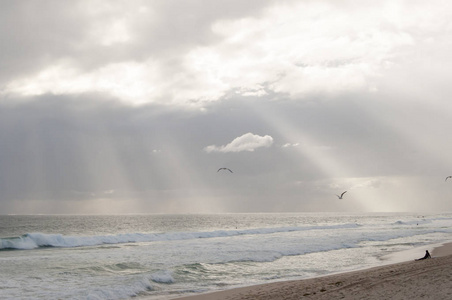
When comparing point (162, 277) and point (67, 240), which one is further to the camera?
point (67, 240)

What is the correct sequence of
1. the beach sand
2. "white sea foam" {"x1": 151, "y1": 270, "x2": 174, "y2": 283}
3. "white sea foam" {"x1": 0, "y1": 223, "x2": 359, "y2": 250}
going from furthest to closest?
"white sea foam" {"x1": 0, "y1": 223, "x2": 359, "y2": 250} < "white sea foam" {"x1": 151, "y1": 270, "x2": 174, "y2": 283} < the beach sand

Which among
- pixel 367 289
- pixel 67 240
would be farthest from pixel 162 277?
pixel 67 240

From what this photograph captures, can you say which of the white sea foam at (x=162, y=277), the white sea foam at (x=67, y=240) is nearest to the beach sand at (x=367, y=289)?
the white sea foam at (x=162, y=277)

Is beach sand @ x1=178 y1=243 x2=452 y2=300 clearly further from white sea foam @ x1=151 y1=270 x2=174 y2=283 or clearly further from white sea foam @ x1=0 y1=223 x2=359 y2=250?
white sea foam @ x1=0 y1=223 x2=359 y2=250

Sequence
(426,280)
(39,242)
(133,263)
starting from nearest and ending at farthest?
(426,280)
(133,263)
(39,242)

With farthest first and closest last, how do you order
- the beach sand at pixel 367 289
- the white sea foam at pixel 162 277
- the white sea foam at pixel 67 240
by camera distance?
the white sea foam at pixel 67 240
the white sea foam at pixel 162 277
the beach sand at pixel 367 289

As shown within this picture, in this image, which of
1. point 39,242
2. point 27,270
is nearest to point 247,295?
point 27,270

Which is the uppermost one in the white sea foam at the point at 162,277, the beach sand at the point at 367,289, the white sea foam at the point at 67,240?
the beach sand at the point at 367,289

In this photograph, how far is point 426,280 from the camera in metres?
14.0

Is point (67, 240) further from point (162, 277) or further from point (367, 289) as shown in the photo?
point (367, 289)

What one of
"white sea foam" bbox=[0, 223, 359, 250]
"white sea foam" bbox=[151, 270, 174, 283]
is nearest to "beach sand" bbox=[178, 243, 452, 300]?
"white sea foam" bbox=[151, 270, 174, 283]

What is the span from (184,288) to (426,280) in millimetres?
10028

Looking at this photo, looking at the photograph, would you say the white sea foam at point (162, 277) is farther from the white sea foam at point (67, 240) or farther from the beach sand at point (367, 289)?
the white sea foam at point (67, 240)

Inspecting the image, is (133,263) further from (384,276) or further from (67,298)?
(384,276)
